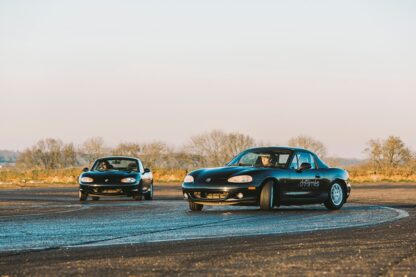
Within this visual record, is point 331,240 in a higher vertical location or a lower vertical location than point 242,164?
lower

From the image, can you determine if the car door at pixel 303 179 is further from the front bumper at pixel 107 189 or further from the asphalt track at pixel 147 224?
the front bumper at pixel 107 189

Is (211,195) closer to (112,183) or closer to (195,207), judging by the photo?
(195,207)

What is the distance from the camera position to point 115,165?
24.3 metres

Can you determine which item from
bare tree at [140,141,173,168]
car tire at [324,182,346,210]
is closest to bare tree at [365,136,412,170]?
bare tree at [140,141,173,168]

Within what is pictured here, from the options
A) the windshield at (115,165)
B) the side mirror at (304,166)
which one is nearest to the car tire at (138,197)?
the windshield at (115,165)

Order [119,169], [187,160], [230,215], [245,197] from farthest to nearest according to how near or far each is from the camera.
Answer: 1. [187,160]
2. [119,169]
3. [245,197]
4. [230,215]

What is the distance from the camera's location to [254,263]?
7.72 m

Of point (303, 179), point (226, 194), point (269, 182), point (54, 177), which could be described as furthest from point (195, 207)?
point (54, 177)

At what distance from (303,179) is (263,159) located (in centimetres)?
99

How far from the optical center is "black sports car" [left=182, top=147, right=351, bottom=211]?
16688 millimetres

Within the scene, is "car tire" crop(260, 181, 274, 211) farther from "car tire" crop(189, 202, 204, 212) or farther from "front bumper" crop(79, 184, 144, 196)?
"front bumper" crop(79, 184, 144, 196)

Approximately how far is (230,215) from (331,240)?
219 inches

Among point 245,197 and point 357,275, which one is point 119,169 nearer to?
point 245,197

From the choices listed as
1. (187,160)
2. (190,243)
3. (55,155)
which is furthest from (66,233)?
(55,155)
